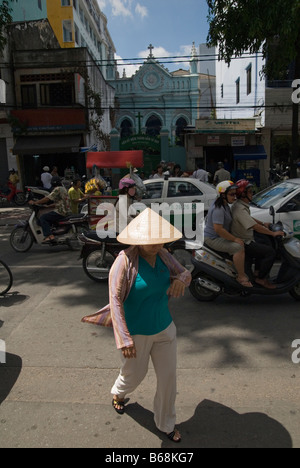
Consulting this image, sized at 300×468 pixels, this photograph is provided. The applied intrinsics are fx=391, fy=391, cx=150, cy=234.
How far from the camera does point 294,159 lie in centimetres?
1174

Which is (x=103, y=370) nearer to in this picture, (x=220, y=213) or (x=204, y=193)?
(x=220, y=213)

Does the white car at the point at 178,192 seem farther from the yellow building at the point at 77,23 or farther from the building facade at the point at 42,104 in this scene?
the yellow building at the point at 77,23

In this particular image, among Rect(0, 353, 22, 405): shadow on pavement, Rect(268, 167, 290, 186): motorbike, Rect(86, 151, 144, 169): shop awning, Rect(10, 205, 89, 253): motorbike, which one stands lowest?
Rect(0, 353, 22, 405): shadow on pavement

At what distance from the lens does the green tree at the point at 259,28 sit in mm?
9641

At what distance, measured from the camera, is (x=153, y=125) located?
4575 cm

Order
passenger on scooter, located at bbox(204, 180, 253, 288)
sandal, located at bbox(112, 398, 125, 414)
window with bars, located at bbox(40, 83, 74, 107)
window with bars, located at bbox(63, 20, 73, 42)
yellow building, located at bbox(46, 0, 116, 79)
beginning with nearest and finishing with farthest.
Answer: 1. sandal, located at bbox(112, 398, 125, 414)
2. passenger on scooter, located at bbox(204, 180, 253, 288)
3. window with bars, located at bbox(40, 83, 74, 107)
4. yellow building, located at bbox(46, 0, 116, 79)
5. window with bars, located at bbox(63, 20, 73, 42)

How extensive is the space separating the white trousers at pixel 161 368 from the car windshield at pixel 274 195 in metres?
4.92

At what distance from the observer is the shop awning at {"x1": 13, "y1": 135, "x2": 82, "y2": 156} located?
19.9 m

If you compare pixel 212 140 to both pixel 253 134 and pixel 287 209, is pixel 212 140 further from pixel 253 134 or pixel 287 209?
pixel 287 209

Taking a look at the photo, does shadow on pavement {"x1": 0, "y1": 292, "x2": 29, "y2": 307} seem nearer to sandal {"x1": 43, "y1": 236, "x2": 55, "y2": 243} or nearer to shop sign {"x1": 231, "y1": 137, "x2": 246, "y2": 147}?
sandal {"x1": 43, "y1": 236, "x2": 55, "y2": 243}

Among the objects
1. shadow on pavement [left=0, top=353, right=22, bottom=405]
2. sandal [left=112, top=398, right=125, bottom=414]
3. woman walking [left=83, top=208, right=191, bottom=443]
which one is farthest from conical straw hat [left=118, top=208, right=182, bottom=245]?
shadow on pavement [left=0, top=353, right=22, bottom=405]

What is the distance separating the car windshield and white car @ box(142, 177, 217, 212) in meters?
1.54

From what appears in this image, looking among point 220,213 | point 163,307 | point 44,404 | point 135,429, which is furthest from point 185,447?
point 220,213

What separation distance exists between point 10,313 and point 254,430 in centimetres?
349
